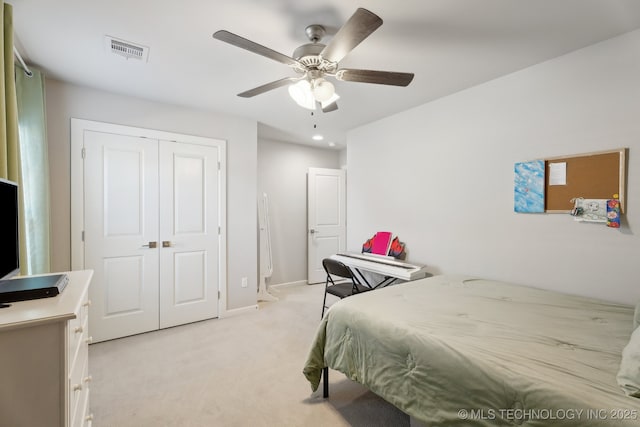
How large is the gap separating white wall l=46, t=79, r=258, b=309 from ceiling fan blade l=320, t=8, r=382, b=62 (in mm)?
2209

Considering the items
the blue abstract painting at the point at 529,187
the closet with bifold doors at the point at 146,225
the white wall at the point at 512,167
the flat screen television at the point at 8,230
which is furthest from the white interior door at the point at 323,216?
the flat screen television at the point at 8,230

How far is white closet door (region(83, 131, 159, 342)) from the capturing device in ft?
8.91

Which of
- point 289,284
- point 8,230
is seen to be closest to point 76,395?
point 8,230

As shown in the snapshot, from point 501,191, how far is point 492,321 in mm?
1366

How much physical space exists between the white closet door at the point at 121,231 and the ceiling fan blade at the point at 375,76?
7.48 ft

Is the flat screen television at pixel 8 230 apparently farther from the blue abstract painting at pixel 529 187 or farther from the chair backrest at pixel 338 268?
the blue abstract painting at pixel 529 187

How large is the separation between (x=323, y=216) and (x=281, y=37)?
136 inches

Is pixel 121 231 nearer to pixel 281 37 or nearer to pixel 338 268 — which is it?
pixel 338 268

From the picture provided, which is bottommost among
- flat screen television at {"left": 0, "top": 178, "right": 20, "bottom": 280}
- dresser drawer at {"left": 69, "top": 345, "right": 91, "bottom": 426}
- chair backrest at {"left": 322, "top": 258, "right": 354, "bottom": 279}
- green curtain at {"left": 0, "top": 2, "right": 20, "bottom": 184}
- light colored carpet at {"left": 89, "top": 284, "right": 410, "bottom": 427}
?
light colored carpet at {"left": 89, "top": 284, "right": 410, "bottom": 427}

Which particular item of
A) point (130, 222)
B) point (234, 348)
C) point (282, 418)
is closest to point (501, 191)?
point (282, 418)

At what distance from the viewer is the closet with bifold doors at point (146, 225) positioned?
2703 mm

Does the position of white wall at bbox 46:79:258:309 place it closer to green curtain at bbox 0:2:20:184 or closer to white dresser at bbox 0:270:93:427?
green curtain at bbox 0:2:20:184

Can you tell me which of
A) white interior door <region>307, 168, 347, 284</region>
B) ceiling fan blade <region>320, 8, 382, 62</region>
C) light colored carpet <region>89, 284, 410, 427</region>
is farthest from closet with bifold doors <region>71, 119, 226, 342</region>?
ceiling fan blade <region>320, 8, 382, 62</region>

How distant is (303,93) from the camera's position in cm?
190
